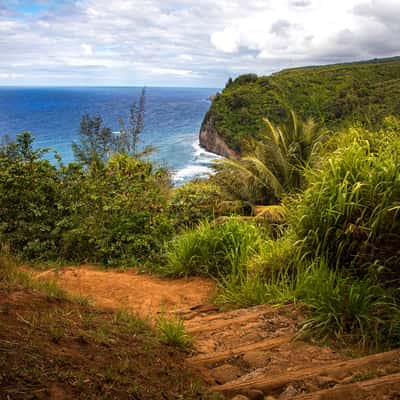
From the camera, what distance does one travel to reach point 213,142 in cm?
5656

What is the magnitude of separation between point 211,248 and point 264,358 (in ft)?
8.20

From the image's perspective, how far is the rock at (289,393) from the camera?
8.13ft

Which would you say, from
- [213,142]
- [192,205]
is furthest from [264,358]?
[213,142]

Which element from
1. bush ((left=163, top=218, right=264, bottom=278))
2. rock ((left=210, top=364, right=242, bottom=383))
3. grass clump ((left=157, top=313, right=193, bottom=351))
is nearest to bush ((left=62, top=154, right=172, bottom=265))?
bush ((left=163, top=218, right=264, bottom=278))

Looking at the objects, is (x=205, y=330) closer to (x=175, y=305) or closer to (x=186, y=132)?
(x=175, y=305)

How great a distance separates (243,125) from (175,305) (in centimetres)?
4381

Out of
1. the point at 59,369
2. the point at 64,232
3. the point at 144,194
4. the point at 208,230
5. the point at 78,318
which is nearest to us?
the point at 59,369

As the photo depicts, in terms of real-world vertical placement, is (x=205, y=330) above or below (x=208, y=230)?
below

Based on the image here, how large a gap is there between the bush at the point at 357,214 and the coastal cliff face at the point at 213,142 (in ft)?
140

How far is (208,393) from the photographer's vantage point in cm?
245

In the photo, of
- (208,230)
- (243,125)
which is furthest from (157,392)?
(243,125)

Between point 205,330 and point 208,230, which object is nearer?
point 205,330

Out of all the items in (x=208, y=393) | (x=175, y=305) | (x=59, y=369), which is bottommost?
(x=175, y=305)

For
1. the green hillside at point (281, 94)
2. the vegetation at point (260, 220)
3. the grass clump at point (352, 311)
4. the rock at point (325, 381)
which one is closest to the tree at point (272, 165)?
the vegetation at point (260, 220)
